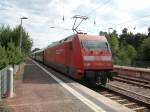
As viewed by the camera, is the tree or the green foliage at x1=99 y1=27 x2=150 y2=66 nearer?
the tree

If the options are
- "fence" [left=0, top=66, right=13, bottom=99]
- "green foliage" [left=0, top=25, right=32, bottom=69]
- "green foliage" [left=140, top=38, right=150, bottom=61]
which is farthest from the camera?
"green foliage" [left=140, top=38, right=150, bottom=61]

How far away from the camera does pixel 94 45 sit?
20375 mm

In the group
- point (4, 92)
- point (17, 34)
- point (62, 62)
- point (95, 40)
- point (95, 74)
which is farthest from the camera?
point (17, 34)

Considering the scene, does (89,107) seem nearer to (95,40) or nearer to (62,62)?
(95,40)

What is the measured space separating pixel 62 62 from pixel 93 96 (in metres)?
11.7

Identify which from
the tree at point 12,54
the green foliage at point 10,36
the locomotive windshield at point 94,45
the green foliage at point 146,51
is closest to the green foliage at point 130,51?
the green foliage at point 146,51

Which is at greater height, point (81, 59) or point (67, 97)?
point (81, 59)

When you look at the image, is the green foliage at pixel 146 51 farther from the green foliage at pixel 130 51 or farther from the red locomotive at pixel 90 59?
the red locomotive at pixel 90 59

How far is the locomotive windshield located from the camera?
20.2 metres

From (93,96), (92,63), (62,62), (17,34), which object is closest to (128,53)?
(17,34)

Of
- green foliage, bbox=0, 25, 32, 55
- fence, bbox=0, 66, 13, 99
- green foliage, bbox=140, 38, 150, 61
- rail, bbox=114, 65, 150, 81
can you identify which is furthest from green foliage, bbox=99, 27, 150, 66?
fence, bbox=0, 66, 13, 99

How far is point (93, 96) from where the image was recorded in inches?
534

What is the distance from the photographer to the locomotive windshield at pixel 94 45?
795 inches

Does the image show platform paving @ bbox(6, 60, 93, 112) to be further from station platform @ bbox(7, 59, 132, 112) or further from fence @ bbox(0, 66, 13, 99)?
fence @ bbox(0, 66, 13, 99)
